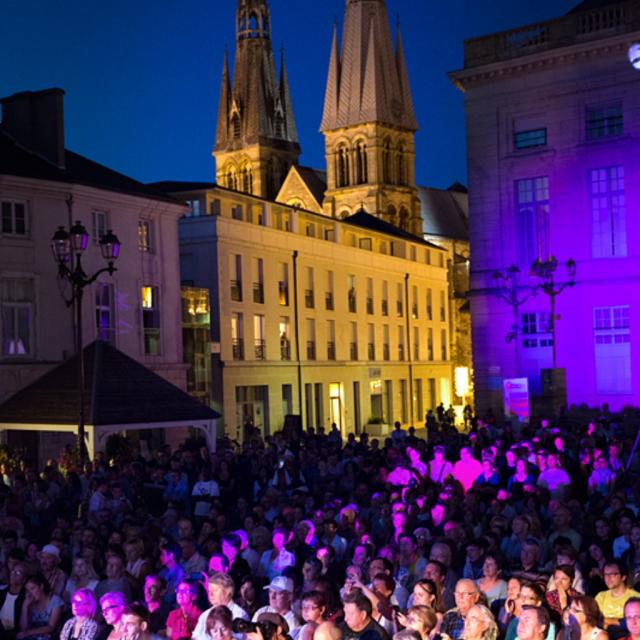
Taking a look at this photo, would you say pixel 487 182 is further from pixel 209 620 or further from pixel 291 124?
pixel 291 124

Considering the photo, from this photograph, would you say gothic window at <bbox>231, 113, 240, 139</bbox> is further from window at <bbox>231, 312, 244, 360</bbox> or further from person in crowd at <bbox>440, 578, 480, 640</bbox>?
person in crowd at <bbox>440, 578, 480, 640</bbox>

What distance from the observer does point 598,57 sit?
3888 centimetres

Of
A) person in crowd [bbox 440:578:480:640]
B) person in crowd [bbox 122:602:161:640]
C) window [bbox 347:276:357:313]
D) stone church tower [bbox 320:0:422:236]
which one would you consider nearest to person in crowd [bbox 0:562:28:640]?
person in crowd [bbox 122:602:161:640]

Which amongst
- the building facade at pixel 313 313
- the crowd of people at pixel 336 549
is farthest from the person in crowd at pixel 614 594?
the building facade at pixel 313 313

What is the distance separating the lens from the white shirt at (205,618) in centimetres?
912

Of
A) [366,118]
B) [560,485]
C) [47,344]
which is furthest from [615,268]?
[366,118]

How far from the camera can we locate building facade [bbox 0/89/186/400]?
32156 millimetres

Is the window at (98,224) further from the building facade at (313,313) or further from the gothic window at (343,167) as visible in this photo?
the gothic window at (343,167)

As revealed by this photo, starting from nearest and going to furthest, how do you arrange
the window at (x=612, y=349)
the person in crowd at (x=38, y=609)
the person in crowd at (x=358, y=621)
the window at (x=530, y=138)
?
1. the person in crowd at (x=358, y=621)
2. the person in crowd at (x=38, y=609)
3. the window at (x=612, y=349)
4. the window at (x=530, y=138)

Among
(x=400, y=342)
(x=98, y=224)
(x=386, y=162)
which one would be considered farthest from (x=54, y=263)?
(x=386, y=162)

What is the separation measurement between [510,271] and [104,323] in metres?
14.4

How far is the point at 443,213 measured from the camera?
105 meters

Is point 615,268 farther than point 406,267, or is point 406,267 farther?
point 406,267

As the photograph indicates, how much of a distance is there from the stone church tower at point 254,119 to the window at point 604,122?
213 ft
